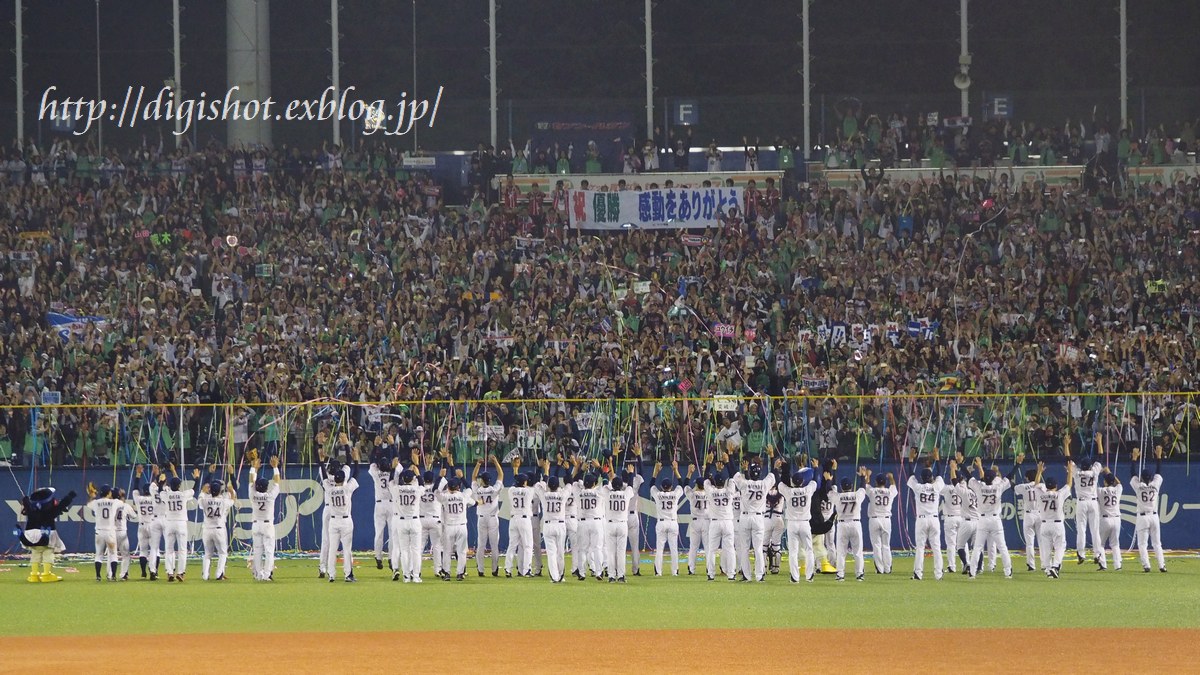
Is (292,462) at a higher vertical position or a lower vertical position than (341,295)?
lower

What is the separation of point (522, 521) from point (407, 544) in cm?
168

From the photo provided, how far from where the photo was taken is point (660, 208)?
119 feet

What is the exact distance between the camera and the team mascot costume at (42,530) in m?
22.6

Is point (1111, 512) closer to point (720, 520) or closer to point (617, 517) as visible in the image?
point (720, 520)

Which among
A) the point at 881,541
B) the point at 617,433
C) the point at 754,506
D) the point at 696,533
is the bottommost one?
the point at 881,541

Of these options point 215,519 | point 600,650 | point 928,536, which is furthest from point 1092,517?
point 215,519

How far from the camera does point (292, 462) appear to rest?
27.5 meters

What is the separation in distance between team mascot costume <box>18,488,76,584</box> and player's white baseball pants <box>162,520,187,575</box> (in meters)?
1.59

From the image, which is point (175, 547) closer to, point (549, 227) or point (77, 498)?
point (77, 498)

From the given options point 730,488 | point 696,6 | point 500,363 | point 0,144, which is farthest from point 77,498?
point 696,6

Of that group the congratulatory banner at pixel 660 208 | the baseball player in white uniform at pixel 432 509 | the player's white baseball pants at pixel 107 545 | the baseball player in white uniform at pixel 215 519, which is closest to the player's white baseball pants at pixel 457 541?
the baseball player in white uniform at pixel 432 509

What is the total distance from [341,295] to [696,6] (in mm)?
14248

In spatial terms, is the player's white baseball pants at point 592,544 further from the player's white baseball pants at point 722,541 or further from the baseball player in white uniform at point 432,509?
the baseball player in white uniform at point 432,509

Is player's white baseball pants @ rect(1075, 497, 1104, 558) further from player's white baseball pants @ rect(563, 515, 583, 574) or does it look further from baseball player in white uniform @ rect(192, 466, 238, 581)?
baseball player in white uniform @ rect(192, 466, 238, 581)
